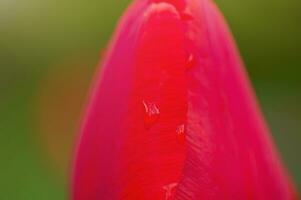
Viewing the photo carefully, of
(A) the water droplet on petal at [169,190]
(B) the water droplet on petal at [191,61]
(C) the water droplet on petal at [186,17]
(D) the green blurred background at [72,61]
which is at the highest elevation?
(C) the water droplet on petal at [186,17]

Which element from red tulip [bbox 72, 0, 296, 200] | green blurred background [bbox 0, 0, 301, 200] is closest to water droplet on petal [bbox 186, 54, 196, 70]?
red tulip [bbox 72, 0, 296, 200]

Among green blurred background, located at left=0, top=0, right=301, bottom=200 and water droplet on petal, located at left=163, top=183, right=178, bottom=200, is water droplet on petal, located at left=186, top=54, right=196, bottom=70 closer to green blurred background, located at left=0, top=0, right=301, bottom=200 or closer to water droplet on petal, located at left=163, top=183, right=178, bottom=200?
water droplet on petal, located at left=163, top=183, right=178, bottom=200

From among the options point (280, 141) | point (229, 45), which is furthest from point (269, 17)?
point (229, 45)

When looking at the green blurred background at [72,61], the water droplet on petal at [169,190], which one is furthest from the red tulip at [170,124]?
the green blurred background at [72,61]

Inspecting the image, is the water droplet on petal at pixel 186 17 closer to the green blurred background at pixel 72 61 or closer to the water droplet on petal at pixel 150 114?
the water droplet on petal at pixel 150 114

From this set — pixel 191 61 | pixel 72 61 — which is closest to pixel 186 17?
pixel 191 61

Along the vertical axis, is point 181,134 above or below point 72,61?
above

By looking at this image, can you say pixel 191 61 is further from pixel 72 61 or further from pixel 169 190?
pixel 72 61
